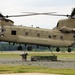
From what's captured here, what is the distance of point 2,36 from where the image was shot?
176 feet

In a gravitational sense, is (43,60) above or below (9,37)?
below

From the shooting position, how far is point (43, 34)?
56.9 m

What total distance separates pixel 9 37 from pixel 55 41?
7.81 meters

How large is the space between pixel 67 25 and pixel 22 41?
769cm

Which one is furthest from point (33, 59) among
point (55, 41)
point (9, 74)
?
point (9, 74)

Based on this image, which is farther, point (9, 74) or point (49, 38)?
point (49, 38)

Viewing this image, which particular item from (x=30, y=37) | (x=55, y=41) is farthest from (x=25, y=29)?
(x=55, y=41)

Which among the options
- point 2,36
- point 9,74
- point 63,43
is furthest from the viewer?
point 63,43

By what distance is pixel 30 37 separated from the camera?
5638 cm

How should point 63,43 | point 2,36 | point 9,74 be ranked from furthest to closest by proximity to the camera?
point 63,43 < point 2,36 < point 9,74

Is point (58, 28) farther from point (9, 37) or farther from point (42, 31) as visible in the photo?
point (9, 37)

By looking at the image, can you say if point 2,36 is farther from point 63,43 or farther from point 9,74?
point 9,74

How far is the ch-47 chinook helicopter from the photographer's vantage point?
5488 centimetres

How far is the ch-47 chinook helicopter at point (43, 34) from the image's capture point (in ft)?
180
